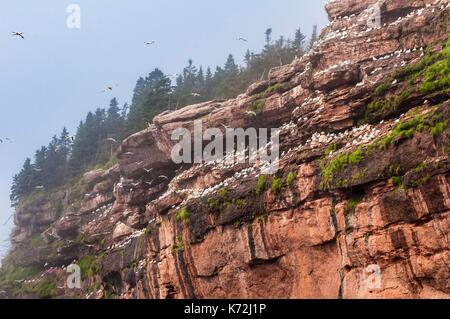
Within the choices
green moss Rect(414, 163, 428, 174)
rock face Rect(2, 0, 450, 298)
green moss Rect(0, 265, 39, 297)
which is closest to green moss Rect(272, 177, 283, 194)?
rock face Rect(2, 0, 450, 298)

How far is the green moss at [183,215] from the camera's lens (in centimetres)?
3344

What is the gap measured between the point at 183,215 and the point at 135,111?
51141 mm

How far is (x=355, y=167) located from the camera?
2502cm

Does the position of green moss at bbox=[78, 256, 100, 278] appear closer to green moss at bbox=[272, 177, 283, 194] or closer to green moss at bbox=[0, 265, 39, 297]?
green moss at bbox=[0, 265, 39, 297]

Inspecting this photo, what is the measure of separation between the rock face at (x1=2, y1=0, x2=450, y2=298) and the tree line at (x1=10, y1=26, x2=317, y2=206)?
76.2 feet

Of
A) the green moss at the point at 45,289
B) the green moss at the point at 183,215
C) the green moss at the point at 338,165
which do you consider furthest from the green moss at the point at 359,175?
the green moss at the point at 45,289

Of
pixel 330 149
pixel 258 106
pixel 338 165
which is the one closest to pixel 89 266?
→ pixel 258 106

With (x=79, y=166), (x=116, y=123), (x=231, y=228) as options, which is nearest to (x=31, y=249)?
(x=79, y=166)

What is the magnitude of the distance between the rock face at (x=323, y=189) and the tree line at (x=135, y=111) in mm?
23224

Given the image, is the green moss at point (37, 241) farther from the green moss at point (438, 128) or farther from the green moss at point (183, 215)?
the green moss at point (438, 128)

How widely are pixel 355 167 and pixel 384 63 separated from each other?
337 inches

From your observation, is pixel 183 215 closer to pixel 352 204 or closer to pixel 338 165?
pixel 338 165

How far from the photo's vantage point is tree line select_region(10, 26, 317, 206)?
221 feet

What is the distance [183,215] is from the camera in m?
33.8
